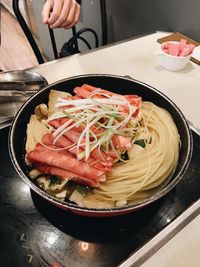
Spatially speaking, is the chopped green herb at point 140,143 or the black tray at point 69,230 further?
the chopped green herb at point 140,143

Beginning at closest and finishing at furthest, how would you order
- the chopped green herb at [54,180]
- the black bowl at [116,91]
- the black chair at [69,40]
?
the black bowl at [116,91] → the chopped green herb at [54,180] → the black chair at [69,40]

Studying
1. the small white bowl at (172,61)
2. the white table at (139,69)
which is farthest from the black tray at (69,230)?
the small white bowl at (172,61)

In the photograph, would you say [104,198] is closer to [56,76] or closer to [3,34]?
[56,76]

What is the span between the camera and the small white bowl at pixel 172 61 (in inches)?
55.6

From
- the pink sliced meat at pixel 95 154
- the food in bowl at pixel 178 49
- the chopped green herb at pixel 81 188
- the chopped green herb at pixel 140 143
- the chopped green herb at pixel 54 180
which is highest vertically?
the food in bowl at pixel 178 49

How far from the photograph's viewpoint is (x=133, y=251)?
0.73m

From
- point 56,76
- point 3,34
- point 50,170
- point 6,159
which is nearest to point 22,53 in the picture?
point 3,34

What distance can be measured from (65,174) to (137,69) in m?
0.92

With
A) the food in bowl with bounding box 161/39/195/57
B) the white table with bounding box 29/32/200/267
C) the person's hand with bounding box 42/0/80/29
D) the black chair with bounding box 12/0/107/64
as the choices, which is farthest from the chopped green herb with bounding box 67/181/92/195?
the black chair with bounding box 12/0/107/64

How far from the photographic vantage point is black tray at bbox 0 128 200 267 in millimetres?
726

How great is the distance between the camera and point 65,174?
757 millimetres

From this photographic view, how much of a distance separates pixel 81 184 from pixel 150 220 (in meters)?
0.24

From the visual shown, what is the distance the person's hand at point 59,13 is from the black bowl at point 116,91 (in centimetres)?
47

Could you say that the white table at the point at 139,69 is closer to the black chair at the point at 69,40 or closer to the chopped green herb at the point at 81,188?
the black chair at the point at 69,40
